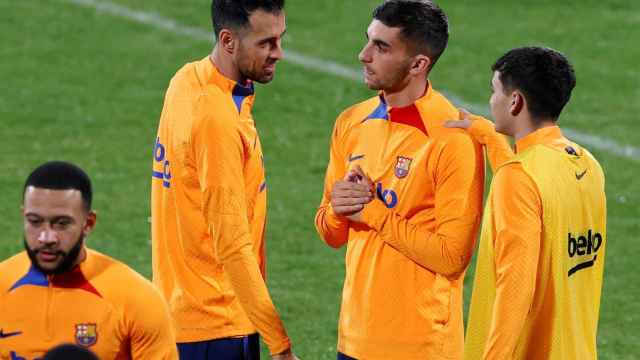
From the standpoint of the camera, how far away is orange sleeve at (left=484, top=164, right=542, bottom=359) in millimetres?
6121

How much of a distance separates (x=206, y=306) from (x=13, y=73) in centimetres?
1215

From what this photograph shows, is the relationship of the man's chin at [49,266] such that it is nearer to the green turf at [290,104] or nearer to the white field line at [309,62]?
the green turf at [290,104]

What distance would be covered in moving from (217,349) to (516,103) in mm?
1580

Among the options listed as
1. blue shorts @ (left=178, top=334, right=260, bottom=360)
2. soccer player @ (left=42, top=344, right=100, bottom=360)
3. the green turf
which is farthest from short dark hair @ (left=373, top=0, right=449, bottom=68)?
the green turf

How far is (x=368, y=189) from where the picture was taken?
6.46 meters

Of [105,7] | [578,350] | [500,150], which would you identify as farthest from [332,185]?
[105,7]

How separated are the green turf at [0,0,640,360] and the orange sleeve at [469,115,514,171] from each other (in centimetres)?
427

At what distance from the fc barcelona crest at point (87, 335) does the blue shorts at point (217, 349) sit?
97 cm

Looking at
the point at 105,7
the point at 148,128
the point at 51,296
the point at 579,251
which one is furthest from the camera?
the point at 105,7

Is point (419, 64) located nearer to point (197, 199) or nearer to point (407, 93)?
point (407, 93)

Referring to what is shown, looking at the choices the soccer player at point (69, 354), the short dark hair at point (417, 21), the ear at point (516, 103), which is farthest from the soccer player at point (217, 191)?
the soccer player at point (69, 354)

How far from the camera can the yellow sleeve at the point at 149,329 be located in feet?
18.7

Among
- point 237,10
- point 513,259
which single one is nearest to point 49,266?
point 237,10

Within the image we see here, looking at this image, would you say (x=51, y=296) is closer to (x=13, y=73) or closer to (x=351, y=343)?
(x=351, y=343)
